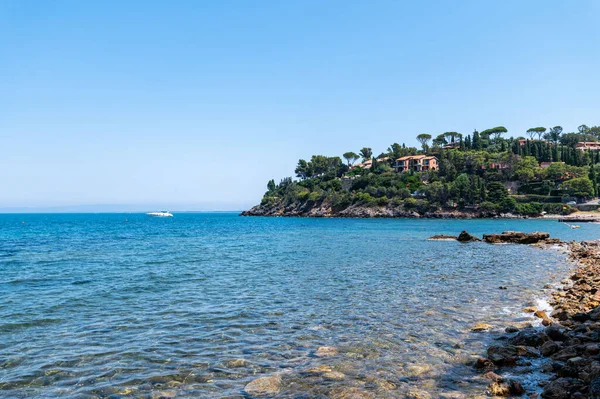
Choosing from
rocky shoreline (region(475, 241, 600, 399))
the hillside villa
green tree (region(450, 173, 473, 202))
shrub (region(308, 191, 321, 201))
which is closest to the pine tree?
the hillside villa

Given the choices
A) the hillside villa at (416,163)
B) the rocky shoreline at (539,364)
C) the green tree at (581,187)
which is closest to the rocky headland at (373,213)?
the green tree at (581,187)

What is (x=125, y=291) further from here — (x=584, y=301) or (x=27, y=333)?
(x=584, y=301)

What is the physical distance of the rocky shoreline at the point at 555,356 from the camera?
322 inches

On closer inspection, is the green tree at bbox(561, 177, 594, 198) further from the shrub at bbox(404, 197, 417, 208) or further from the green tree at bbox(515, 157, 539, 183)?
the shrub at bbox(404, 197, 417, 208)

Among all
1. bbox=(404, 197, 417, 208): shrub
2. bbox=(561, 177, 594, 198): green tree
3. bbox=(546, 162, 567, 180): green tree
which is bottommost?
bbox=(404, 197, 417, 208): shrub

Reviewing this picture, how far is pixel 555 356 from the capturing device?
10.2 meters

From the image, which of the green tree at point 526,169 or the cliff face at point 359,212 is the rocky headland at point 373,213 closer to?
the cliff face at point 359,212

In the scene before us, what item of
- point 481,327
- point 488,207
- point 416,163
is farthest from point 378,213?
point 481,327

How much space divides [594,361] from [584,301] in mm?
9121

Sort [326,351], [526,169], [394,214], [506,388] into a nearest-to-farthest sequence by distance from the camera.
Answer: [506,388] < [326,351] < [394,214] < [526,169]

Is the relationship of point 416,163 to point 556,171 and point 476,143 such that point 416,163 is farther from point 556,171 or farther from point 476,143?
point 556,171

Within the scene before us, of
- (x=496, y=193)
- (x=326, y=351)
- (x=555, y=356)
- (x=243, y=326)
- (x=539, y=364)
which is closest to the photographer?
(x=539, y=364)

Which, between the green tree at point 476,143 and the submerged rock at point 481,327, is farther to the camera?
the green tree at point 476,143

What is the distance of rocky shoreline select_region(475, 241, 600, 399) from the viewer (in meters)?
8.19
